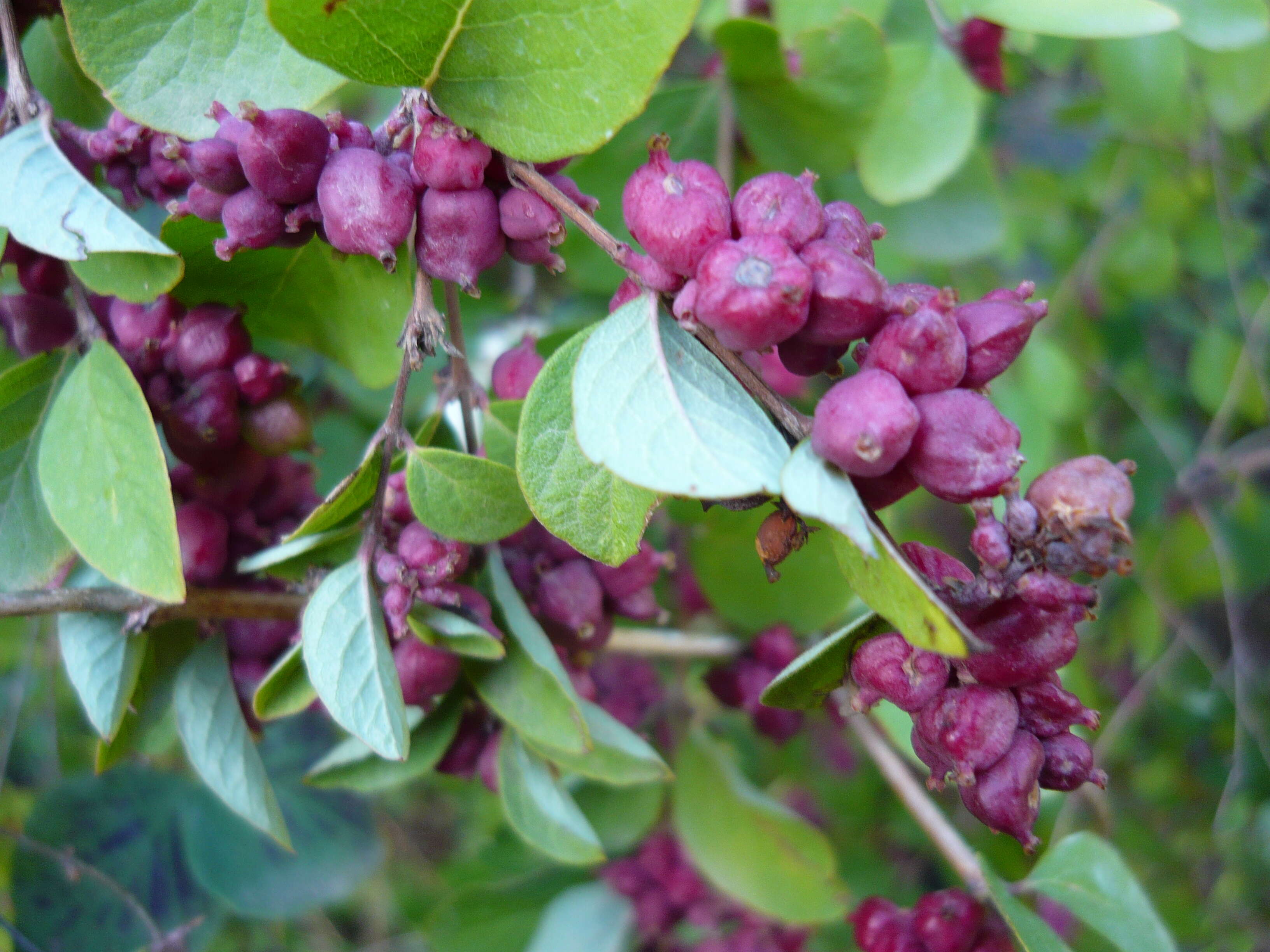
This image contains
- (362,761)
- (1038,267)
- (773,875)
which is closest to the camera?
(362,761)

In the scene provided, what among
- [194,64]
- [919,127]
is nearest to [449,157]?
[194,64]

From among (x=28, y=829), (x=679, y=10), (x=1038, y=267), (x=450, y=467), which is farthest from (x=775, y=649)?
(x=1038, y=267)

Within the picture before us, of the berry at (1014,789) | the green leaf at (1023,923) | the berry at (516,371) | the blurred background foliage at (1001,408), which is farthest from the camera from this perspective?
the blurred background foliage at (1001,408)

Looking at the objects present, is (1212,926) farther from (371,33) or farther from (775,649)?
(371,33)

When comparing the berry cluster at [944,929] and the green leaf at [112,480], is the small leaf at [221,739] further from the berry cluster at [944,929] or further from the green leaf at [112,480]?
the berry cluster at [944,929]

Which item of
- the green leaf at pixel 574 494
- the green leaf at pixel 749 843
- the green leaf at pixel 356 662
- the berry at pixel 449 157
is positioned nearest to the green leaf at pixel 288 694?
Result: the green leaf at pixel 356 662
